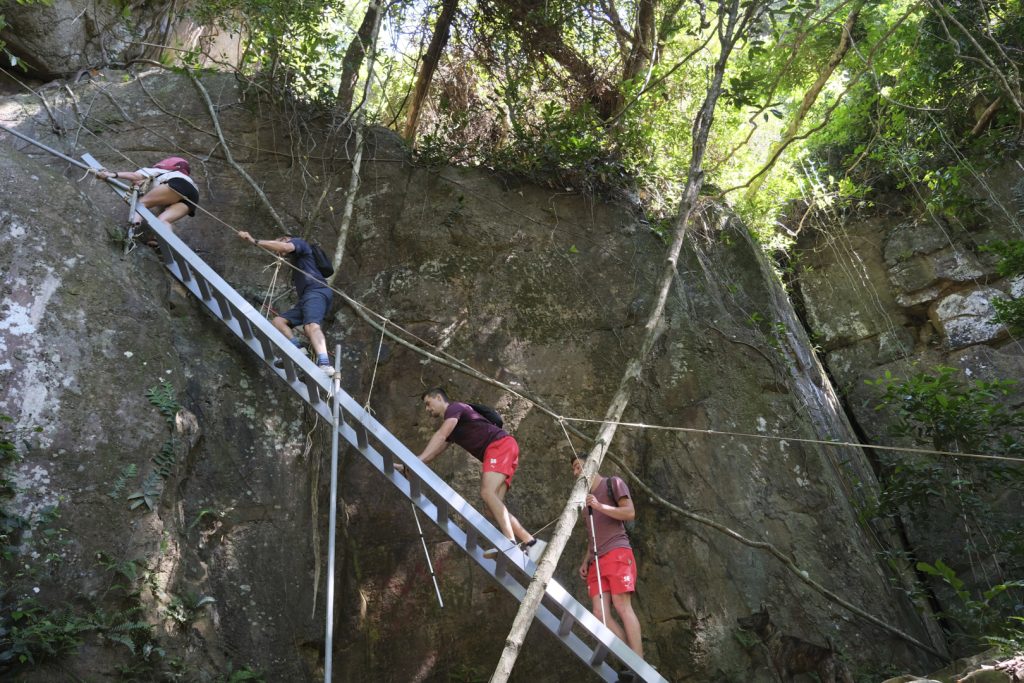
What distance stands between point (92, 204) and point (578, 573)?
477 cm

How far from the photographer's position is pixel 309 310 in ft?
21.8

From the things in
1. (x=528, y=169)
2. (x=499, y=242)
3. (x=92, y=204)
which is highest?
(x=528, y=169)

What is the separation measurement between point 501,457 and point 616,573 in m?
1.11

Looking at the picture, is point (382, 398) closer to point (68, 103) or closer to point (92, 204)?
point (92, 204)

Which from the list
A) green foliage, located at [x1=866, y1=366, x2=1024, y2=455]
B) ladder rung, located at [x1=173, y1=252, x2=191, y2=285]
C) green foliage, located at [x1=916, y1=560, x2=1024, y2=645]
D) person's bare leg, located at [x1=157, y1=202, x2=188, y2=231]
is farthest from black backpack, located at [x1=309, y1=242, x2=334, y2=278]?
green foliage, located at [x1=916, y1=560, x2=1024, y2=645]

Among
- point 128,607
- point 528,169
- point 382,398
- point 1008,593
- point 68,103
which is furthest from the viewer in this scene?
point 528,169

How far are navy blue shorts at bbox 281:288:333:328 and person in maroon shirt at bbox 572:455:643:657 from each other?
7.65 feet

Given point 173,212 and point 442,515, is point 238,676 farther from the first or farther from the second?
point 173,212

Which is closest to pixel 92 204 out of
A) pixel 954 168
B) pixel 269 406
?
pixel 269 406

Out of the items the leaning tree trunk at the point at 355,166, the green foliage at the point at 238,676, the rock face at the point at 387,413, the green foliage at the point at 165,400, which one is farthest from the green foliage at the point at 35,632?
the leaning tree trunk at the point at 355,166

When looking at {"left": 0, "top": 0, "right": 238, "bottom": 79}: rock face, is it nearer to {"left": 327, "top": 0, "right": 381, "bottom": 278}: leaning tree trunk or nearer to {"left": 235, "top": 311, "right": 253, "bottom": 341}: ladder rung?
{"left": 327, "top": 0, "right": 381, "bottom": 278}: leaning tree trunk

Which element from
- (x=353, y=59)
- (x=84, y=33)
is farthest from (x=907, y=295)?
(x=84, y=33)

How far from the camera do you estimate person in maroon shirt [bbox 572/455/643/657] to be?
569 centimetres

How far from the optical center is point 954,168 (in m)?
8.94
